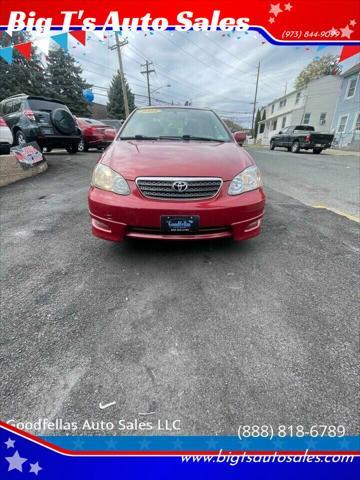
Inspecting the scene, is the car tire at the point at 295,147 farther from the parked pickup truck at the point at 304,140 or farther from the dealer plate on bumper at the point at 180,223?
the dealer plate on bumper at the point at 180,223

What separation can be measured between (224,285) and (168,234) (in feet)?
2.11

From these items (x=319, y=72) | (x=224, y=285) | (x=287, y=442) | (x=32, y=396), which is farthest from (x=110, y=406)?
(x=319, y=72)

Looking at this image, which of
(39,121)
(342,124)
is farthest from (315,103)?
(39,121)

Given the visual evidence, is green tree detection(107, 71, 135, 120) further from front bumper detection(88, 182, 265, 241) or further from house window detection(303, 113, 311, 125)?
front bumper detection(88, 182, 265, 241)

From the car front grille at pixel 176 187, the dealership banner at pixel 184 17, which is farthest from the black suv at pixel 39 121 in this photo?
the car front grille at pixel 176 187

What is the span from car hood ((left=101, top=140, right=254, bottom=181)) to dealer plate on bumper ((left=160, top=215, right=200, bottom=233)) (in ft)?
1.19

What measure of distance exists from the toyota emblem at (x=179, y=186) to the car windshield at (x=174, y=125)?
1.13 m

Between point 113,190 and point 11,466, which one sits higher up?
point 113,190

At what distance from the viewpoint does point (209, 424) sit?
1.16 m

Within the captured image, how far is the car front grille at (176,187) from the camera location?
6.96ft

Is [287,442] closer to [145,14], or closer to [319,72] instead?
[145,14]

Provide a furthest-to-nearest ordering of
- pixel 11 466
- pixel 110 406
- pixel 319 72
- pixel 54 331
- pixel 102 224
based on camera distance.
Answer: pixel 319 72 → pixel 102 224 → pixel 54 331 → pixel 110 406 → pixel 11 466

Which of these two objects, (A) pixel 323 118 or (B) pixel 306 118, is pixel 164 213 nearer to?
(A) pixel 323 118

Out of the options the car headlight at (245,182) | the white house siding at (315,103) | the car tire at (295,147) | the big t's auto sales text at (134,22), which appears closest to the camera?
the car headlight at (245,182)
